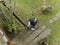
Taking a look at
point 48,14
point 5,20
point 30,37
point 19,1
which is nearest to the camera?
Answer: point 30,37

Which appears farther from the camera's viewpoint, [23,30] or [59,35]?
[59,35]

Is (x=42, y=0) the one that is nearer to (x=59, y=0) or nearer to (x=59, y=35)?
(x=59, y=0)

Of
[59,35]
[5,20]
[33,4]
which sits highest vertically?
[5,20]

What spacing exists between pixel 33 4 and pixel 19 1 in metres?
0.58

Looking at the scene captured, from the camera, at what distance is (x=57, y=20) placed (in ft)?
24.1

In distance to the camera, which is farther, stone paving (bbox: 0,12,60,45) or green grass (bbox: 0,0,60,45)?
green grass (bbox: 0,0,60,45)

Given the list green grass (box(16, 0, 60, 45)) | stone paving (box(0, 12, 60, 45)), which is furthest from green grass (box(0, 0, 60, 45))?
stone paving (box(0, 12, 60, 45))

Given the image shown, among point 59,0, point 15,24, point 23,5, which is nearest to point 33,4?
point 23,5

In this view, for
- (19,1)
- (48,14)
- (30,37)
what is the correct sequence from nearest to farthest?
(30,37)
(48,14)
(19,1)

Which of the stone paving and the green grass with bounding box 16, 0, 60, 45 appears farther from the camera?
the green grass with bounding box 16, 0, 60, 45

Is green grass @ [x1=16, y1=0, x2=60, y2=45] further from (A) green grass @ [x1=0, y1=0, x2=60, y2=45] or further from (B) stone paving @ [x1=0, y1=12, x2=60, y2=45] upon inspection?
(B) stone paving @ [x1=0, y1=12, x2=60, y2=45]

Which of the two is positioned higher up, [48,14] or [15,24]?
[15,24]

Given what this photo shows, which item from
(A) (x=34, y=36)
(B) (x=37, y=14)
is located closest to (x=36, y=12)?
(B) (x=37, y=14)

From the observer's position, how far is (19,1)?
8.20 m
